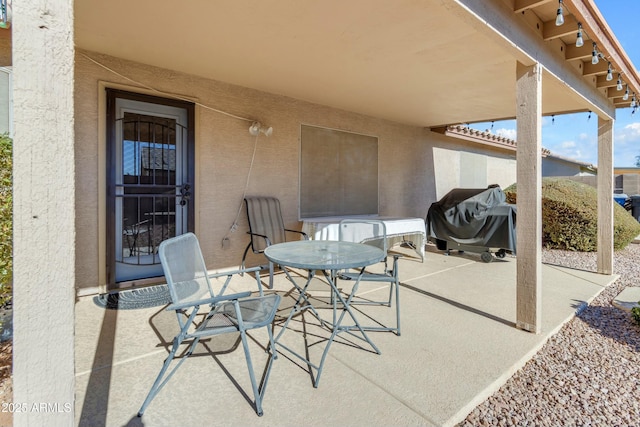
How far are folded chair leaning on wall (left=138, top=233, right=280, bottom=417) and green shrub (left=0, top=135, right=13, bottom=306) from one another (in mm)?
1117

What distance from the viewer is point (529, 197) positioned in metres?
2.80

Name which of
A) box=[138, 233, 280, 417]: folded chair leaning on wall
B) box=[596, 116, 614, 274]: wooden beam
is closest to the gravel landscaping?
box=[138, 233, 280, 417]: folded chair leaning on wall

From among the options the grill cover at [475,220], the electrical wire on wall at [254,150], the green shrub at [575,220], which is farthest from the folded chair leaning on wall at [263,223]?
the green shrub at [575,220]

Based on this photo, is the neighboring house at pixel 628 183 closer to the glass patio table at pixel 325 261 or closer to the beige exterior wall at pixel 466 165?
the beige exterior wall at pixel 466 165

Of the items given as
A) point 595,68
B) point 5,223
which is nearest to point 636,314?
point 595,68

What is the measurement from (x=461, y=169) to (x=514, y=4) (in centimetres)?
623

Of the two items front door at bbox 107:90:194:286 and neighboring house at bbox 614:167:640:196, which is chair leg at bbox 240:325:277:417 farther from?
neighboring house at bbox 614:167:640:196

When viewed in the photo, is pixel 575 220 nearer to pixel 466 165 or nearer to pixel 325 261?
pixel 466 165

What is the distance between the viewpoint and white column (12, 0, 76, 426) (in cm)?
92

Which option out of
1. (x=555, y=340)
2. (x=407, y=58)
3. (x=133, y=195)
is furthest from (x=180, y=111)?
(x=555, y=340)

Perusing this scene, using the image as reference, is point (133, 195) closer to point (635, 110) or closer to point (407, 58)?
point (407, 58)

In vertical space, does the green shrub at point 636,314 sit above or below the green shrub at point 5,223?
below

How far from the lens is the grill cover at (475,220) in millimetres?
5238

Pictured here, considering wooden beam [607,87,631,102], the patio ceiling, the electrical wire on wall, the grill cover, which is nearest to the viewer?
the patio ceiling
